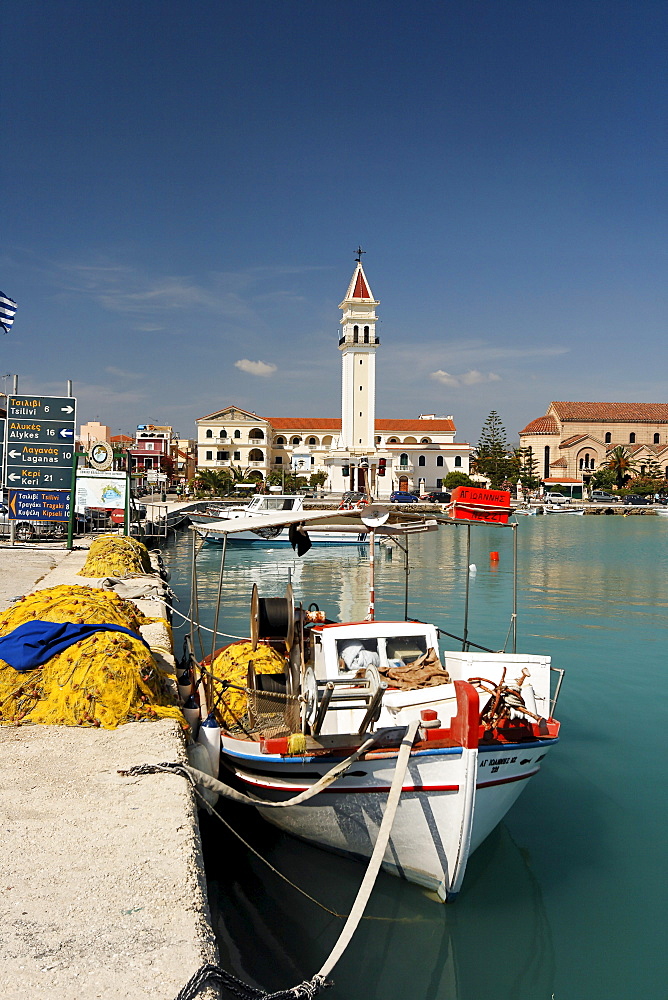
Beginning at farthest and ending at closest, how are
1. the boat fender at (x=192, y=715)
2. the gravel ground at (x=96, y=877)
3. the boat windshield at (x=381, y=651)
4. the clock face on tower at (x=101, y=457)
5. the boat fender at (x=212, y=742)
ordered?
1. the clock face on tower at (x=101, y=457)
2. the boat windshield at (x=381, y=651)
3. the boat fender at (x=192, y=715)
4. the boat fender at (x=212, y=742)
5. the gravel ground at (x=96, y=877)

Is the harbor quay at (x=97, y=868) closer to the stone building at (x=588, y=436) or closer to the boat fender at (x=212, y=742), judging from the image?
the boat fender at (x=212, y=742)

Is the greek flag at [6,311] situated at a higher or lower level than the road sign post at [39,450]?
higher

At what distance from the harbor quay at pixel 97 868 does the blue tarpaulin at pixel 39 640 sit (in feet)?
2.31

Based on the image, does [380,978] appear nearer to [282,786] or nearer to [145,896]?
[282,786]

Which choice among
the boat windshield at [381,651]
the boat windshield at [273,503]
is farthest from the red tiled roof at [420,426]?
the boat windshield at [381,651]

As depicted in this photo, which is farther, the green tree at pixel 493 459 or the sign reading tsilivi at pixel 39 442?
the green tree at pixel 493 459

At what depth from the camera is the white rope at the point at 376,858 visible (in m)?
4.72

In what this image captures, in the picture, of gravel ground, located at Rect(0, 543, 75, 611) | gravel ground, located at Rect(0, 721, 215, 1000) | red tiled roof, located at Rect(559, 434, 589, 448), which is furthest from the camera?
red tiled roof, located at Rect(559, 434, 589, 448)

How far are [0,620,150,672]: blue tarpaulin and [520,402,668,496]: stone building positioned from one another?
104094 mm

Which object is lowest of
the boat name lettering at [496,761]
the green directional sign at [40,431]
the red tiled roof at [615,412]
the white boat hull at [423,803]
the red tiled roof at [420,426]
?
the white boat hull at [423,803]

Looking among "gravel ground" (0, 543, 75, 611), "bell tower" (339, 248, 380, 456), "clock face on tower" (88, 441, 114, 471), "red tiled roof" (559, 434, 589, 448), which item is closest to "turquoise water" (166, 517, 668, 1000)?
"gravel ground" (0, 543, 75, 611)

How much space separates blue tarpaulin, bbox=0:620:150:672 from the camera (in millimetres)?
7828

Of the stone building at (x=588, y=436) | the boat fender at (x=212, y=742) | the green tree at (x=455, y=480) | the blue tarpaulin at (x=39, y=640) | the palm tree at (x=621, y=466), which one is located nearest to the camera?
the blue tarpaulin at (x=39, y=640)

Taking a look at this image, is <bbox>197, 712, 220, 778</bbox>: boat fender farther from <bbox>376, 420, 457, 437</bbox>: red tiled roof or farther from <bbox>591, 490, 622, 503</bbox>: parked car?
<bbox>376, 420, 457, 437</bbox>: red tiled roof
